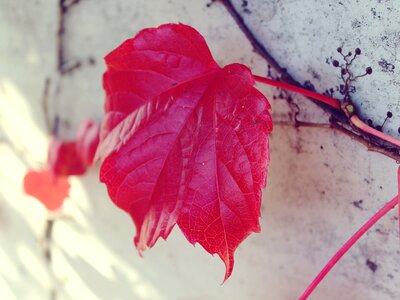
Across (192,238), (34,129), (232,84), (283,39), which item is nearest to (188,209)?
(192,238)

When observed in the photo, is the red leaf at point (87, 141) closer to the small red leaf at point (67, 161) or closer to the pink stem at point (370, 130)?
the small red leaf at point (67, 161)

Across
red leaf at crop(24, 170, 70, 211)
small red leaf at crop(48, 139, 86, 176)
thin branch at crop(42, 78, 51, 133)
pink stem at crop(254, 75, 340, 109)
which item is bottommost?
red leaf at crop(24, 170, 70, 211)

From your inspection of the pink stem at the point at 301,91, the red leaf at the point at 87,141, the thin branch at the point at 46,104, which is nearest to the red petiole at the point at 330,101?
the pink stem at the point at 301,91

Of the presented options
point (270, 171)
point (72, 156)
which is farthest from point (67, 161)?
point (270, 171)

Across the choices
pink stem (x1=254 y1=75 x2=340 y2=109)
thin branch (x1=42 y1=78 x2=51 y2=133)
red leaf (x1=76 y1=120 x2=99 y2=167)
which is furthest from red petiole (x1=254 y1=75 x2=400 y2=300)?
thin branch (x1=42 y1=78 x2=51 y2=133)

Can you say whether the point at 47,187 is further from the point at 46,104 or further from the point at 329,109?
the point at 329,109

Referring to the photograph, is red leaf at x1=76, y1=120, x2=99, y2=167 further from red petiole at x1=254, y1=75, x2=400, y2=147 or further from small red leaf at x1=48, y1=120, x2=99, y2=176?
red petiole at x1=254, y1=75, x2=400, y2=147
